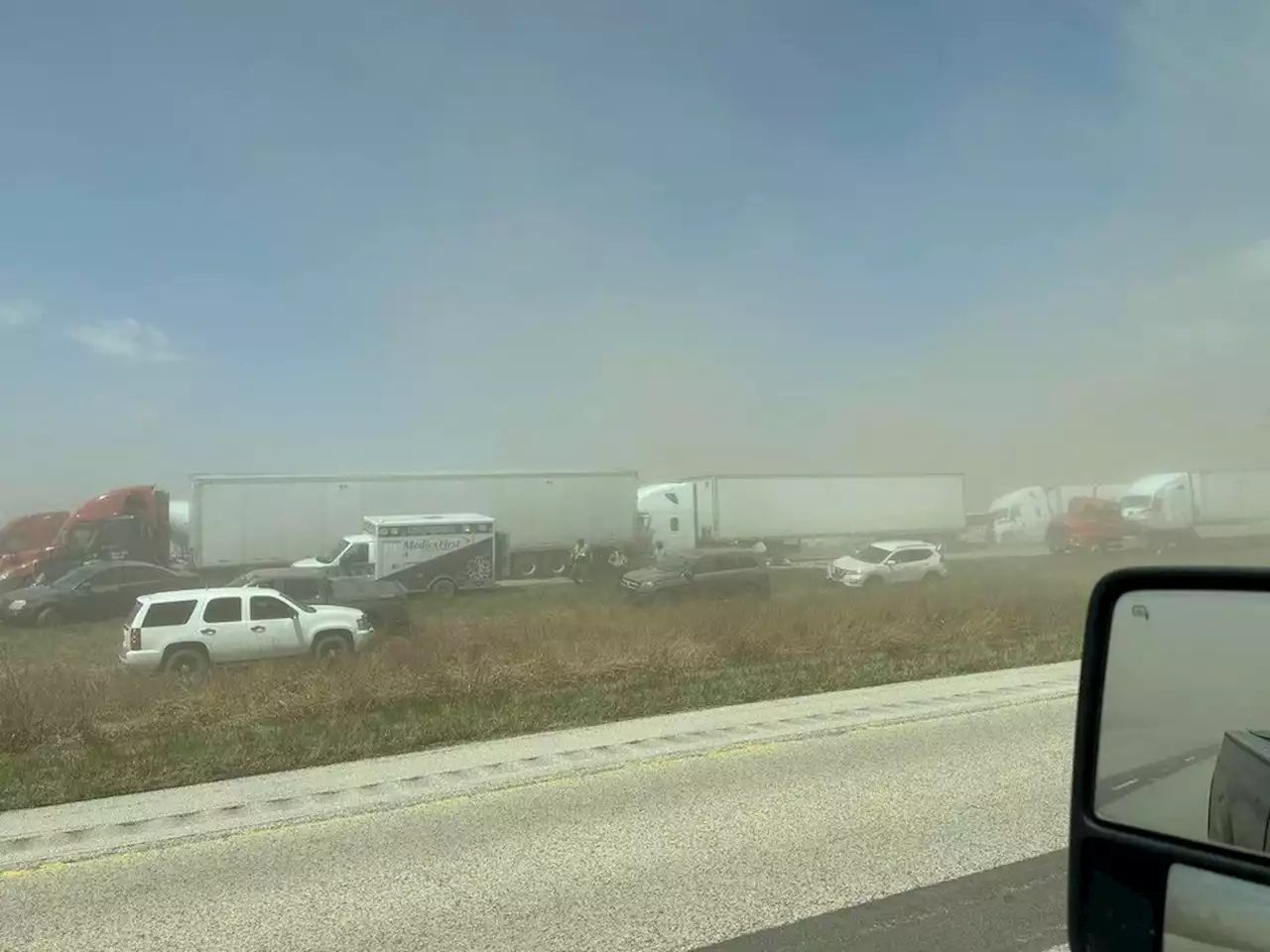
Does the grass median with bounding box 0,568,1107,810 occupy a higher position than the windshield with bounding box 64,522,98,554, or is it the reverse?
the windshield with bounding box 64,522,98,554

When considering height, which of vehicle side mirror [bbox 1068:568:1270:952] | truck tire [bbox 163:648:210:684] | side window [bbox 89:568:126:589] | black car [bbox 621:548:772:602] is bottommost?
truck tire [bbox 163:648:210:684]

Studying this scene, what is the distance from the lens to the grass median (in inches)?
355

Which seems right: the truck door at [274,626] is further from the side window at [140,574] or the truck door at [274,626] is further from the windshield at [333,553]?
the windshield at [333,553]

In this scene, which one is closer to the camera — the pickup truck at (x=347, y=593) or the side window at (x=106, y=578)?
the pickup truck at (x=347, y=593)

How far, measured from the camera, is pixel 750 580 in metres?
23.1

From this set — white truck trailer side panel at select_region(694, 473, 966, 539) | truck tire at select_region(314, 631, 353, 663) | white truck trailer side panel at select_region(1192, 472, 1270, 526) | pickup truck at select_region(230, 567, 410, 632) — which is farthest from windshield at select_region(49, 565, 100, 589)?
white truck trailer side panel at select_region(1192, 472, 1270, 526)

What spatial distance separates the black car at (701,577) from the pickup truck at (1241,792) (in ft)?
65.1

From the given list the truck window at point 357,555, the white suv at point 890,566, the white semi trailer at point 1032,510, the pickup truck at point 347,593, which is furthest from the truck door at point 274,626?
the white semi trailer at point 1032,510

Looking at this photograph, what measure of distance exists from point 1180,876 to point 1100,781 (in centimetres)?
35

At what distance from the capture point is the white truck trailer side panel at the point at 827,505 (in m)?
37.6

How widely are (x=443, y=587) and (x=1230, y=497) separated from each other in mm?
31528

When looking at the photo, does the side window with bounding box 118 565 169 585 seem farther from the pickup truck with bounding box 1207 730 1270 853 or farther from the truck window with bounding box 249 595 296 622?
the pickup truck with bounding box 1207 730 1270 853

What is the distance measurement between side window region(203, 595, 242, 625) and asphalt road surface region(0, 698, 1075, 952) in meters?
9.63

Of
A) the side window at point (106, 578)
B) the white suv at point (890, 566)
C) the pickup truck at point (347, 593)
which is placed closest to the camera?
the pickup truck at point (347, 593)
